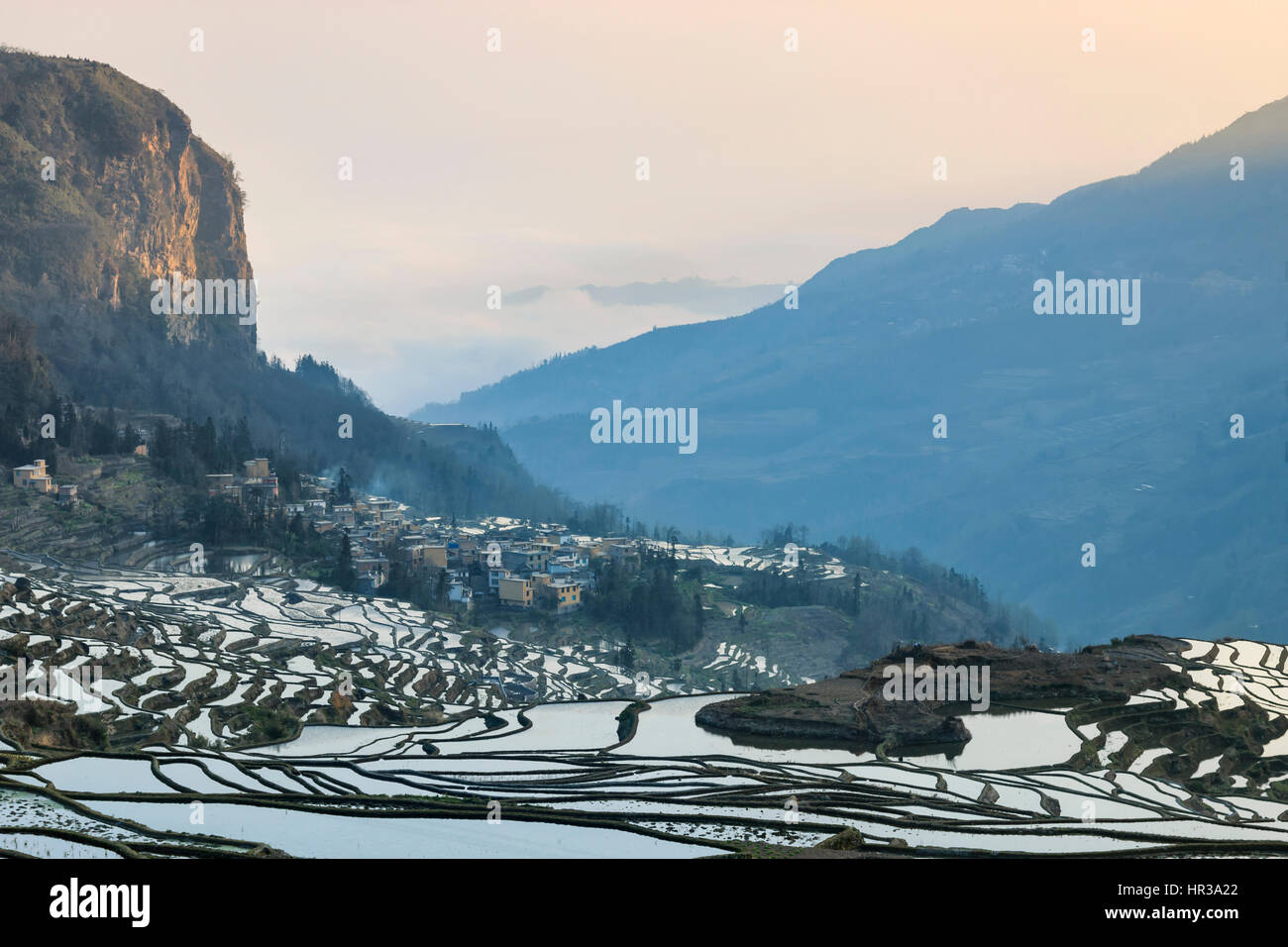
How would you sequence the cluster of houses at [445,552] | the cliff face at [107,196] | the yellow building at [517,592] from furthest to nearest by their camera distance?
the cliff face at [107,196], the cluster of houses at [445,552], the yellow building at [517,592]

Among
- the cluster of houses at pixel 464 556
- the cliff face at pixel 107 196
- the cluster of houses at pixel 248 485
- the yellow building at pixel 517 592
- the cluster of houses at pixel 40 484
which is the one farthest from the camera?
the cliff face at pixel 107 196

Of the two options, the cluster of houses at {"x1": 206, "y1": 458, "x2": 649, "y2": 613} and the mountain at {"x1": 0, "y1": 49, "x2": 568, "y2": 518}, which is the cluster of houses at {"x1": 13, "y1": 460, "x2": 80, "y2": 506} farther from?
the mountain at {"x1": 0, "y1": 49, "x2": 568, "y2": 518}

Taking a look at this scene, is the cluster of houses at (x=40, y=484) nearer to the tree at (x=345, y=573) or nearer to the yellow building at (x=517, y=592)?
the tree at (x=345, y=573)

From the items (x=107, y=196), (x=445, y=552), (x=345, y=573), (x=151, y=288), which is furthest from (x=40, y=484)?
(x=107, y=196)

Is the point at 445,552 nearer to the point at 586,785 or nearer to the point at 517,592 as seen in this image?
the point at 517,592

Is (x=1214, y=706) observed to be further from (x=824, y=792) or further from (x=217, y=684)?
(x=217, y=684)

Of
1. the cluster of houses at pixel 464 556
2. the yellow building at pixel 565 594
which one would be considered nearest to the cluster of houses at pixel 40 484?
the cluster of houses at pixel 464 556

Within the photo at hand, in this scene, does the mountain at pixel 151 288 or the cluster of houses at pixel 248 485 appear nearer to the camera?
the cluster of houses at pixel 248 485
